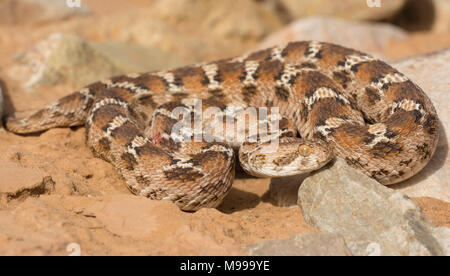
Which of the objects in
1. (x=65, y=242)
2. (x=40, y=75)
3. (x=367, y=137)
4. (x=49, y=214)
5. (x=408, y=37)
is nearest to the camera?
(x=65, y=242)

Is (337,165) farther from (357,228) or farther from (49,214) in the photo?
(49,214)

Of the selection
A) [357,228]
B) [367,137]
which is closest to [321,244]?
[357,228]

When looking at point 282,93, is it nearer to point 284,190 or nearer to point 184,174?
point 284,190

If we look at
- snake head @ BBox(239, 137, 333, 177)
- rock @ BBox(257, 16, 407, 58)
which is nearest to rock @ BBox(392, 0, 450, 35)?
rock @ BBox(257, 16, 407, 58)

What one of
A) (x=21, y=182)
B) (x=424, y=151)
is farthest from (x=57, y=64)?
(x=424, y=151)

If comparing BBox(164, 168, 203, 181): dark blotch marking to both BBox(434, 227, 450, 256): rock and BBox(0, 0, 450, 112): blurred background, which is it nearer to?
BBox(434, 227, 450, 256): rock

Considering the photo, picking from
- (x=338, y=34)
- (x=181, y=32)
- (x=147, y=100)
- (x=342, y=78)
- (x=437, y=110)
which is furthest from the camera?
(x=181, y=32)

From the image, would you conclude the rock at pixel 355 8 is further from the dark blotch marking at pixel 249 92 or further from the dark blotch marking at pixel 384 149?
the dark blotch marking at pixel 384 149
